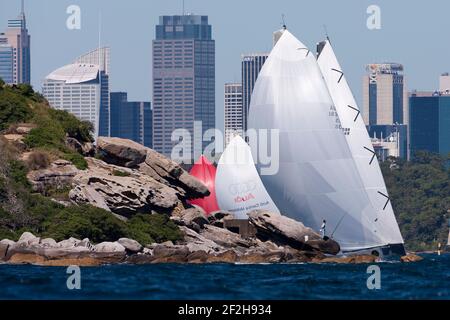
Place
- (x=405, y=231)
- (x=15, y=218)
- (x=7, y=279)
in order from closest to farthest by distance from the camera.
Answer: (x=7, y=279), (x=15, y=218), (x=405, y=231)

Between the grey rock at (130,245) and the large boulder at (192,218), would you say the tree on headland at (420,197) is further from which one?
the grey rock at (130,245)

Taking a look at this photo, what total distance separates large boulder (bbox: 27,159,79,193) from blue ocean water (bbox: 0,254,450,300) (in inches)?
428

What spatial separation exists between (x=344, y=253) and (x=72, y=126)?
1580 cm

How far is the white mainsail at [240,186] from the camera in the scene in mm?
73500

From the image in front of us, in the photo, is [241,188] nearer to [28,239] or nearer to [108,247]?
[108,247]

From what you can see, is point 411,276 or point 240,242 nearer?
point 411,276

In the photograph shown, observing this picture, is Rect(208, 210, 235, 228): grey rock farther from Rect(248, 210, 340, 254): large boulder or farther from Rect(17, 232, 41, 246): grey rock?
Rect(17, 232, 41, 246): grey rock

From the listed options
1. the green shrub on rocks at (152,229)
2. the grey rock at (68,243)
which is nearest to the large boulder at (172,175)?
the green shrub on rocks at (152,229)

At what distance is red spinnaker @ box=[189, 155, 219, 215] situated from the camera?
262 feet

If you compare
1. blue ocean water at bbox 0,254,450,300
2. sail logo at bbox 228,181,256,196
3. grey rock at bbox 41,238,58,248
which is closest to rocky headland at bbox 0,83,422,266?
grey rock at bbox 41,238,58,248

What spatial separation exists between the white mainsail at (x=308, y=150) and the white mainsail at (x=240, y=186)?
332cm
